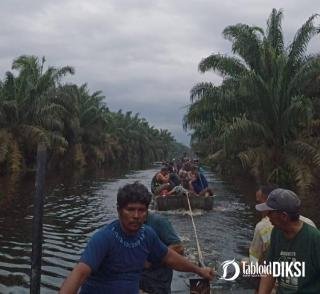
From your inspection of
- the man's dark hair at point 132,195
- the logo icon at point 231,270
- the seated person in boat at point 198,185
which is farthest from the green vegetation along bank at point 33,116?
the man's dark hair at point 132,195

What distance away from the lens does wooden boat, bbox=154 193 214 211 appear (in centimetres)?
1750

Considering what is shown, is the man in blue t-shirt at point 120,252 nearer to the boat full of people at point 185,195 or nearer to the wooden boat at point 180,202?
the boat full of people at point 185,195

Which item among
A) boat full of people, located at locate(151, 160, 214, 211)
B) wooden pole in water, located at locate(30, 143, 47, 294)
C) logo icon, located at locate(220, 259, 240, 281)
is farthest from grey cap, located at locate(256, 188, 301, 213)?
boat full of people, located at locate(151, 160, 214, 211)

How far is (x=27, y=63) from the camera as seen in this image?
32.0 m

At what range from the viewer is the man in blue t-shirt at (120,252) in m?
3.14

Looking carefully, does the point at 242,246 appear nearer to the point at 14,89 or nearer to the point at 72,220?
the point at 72,220

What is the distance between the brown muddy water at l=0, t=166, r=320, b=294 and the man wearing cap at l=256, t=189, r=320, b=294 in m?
3.44

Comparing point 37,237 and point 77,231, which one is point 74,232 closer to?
point 77,231

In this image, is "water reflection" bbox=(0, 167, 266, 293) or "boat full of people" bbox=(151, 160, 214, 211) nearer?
"water reflection" bbox=(0, 167, 266, 293)

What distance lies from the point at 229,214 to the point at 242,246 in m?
5.80

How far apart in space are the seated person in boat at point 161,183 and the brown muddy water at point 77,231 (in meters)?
1.71

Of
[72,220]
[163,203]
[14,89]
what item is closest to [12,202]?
[72,220]

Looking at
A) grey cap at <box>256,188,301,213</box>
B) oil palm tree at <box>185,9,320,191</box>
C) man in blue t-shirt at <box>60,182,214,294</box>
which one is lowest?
man in blue t-shirt at <box>60,182,214,294</box>

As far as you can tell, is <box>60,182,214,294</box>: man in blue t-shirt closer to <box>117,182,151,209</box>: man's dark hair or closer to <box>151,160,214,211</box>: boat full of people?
<box>117,182,151,209</box>: man's dark hair
